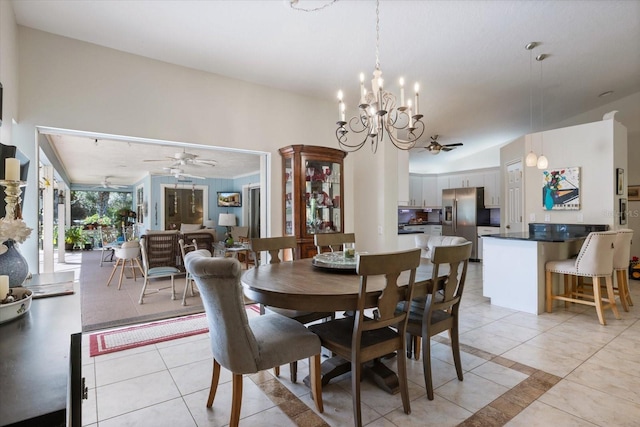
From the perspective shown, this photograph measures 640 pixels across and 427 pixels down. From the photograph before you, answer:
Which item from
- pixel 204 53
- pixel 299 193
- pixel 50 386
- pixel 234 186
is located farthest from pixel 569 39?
pixel 234 186

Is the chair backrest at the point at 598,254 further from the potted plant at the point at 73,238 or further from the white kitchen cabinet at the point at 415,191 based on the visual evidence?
the potted plant at the point at 73,238

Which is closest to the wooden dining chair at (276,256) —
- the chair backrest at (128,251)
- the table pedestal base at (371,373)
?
the table pedestal base at (371,373)

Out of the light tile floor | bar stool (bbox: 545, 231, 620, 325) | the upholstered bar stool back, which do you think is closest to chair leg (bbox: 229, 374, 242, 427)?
the light tile floor

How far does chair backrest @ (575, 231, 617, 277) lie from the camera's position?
132 inches

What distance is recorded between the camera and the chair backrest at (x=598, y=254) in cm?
335

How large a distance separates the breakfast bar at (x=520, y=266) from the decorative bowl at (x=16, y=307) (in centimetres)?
422

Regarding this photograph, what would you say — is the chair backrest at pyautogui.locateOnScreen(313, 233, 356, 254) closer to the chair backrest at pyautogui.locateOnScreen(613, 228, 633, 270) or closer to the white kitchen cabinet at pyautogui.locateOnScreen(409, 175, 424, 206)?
the chair backrest at pyautogui.locateOnScreen(613, 228, 633, 270)

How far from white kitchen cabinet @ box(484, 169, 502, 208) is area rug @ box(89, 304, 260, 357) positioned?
21.9 feet

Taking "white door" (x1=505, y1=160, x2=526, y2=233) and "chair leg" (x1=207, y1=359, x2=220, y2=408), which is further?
"white door" (x1=505, y1=160, x2=526, y2=233)

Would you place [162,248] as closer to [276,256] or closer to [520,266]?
[276,256]

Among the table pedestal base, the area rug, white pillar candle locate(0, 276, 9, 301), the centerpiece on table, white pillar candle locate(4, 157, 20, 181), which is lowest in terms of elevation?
the area rug

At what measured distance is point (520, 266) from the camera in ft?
12.5

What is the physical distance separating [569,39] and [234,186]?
8.85m

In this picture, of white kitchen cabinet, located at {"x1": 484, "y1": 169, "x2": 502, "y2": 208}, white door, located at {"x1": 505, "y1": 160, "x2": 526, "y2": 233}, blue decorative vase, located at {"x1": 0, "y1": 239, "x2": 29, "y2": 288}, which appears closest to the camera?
blue decorative vase, located at {"x1": 0, "y1": 239, "x2": 29, "y2": 288}
